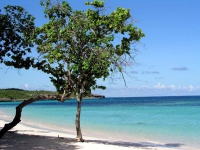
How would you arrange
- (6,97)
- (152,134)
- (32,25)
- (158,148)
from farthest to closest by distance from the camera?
(6,97), (152,134), (158,148), (32,25)

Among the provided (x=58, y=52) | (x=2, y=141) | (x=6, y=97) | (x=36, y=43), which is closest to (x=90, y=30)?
(x=58, y=52)

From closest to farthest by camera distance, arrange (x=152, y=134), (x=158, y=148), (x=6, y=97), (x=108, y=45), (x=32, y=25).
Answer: (x=108, y=45), (x=32, y=25), (x=158, y=148), (x=152, y=134), (x=6, y=97)

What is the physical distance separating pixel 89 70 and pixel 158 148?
4.61m

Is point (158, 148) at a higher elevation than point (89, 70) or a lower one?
lower

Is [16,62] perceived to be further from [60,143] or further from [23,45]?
[60,143]

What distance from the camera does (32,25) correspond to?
13.0m

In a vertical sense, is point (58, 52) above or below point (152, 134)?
above

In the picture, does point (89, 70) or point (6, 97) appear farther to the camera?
point (6, 97)

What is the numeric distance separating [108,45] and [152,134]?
359 inches

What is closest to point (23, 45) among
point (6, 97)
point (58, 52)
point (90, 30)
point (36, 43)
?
point (36, 43)

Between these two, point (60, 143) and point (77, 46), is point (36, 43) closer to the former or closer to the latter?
point (77, 46)

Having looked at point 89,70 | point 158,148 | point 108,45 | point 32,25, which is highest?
A: point 32,25

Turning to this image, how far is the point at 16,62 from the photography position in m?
13.3

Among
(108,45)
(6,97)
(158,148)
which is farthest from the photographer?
(6,97)
